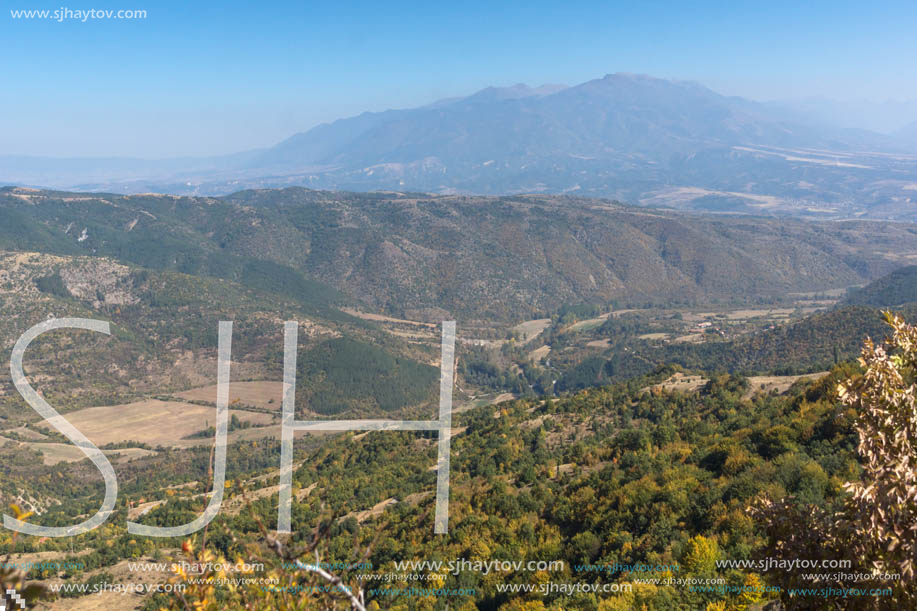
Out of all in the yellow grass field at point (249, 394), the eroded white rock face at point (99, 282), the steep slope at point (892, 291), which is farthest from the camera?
the eroded white rock face at point (99, 282)

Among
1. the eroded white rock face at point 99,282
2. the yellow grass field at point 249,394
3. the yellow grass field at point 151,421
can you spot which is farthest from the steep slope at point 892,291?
the eroded white rock face at point 99,282

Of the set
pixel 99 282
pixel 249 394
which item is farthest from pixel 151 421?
pixel 99 282

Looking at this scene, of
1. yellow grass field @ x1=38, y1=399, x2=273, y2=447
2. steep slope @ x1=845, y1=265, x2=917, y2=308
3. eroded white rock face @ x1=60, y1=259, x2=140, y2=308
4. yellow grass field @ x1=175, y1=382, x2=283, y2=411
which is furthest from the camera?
eroded white rock face @ x1=60, y1=259, x2=140, y2=308

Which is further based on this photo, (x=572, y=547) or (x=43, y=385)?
(x=43, y=385)

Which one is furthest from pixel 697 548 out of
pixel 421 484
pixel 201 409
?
pixel 201 409

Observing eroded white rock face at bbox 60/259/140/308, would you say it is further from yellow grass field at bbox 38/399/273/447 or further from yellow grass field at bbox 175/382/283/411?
yellow grass field at bbox 38/399/273/447

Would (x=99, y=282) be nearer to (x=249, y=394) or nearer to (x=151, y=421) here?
(x=151, y=421)

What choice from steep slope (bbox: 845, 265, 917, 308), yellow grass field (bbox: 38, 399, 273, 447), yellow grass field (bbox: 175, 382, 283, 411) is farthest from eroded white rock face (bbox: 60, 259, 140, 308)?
A: steep slope (bbox: 845, 265, 917, 308)

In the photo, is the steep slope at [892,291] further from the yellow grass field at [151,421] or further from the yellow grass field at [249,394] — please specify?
the yellow grass field at [151,421]

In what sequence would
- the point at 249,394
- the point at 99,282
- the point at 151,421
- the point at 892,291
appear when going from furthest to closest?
the point at 99,282 < the point at 892,291 < the point at 249,394 < the point at 151,421

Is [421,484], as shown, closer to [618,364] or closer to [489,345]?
[618,364]

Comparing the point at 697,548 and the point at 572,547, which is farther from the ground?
the point at 697,548
